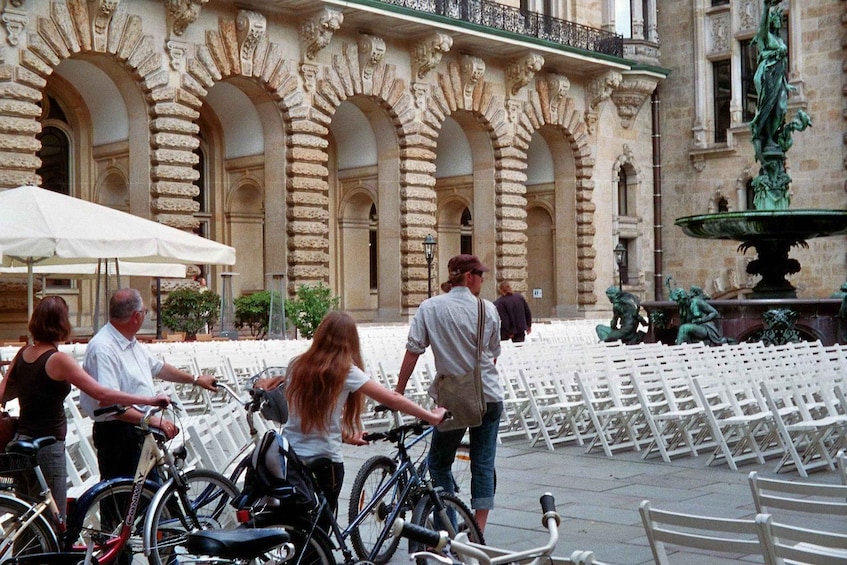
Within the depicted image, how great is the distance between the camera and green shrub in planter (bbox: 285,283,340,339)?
1029 inches

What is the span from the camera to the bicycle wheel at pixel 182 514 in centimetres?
573

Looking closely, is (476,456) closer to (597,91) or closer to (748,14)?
(597,91)

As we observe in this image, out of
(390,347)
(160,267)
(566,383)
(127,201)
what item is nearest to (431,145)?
(127,201)

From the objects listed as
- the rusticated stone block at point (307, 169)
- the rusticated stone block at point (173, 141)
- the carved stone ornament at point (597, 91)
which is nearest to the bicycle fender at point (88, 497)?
the rusticated stone block at point (173, 141)

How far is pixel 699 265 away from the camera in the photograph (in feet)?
133

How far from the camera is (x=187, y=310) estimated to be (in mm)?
25562

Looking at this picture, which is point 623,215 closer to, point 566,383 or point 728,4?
point 728,4

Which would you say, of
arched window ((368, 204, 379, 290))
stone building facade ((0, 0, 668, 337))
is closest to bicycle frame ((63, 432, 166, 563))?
stone building facade ((0, 0, 668, 337))

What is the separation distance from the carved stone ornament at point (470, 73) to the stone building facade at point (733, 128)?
10.2 meters

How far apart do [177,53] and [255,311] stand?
633 cm

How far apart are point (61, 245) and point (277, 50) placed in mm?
17709

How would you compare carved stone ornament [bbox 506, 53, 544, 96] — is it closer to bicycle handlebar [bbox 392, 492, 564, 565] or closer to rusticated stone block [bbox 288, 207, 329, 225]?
rusticated stone block [bbox 288, 207, 329, 225]

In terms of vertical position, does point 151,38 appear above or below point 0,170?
above

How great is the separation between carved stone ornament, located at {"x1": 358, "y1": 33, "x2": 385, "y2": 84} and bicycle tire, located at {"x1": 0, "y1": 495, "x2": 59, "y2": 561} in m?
26.2
